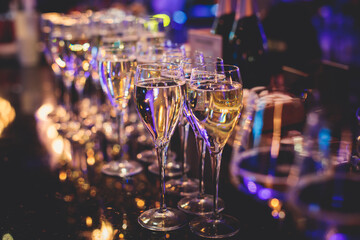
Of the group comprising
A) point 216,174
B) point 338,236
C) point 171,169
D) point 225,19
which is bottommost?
point 171,169

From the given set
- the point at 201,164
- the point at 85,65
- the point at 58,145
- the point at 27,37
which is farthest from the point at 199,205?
the point at 27,37

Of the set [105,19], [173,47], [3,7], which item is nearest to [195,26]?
[3,7]

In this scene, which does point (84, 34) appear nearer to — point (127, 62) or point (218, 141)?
point (127, 62)

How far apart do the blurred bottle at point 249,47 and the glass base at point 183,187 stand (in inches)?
19.4

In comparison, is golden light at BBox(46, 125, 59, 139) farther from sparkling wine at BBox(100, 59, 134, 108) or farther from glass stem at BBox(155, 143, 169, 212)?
glass stem at BBox(155, 143, 169, 212)

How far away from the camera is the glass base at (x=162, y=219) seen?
0.77 metres

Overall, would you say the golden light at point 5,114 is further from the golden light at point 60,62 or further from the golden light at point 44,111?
the golden light at point 60,62

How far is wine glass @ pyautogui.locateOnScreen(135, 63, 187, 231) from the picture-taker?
749mm

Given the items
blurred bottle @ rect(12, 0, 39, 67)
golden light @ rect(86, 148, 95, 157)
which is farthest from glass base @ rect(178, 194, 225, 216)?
blurred bottle @ rect(12, 0, 39, 67)

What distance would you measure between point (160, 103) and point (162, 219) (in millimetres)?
211

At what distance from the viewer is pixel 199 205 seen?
2.88 ft

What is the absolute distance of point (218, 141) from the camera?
75 centimetres

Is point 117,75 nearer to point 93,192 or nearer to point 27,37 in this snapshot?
point 93,192

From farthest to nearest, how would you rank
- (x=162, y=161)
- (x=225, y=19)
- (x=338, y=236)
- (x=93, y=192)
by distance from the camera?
(x=225, y=19) → (x=93, y=192) → (x=162, y=161) → (x=338, y=236)
